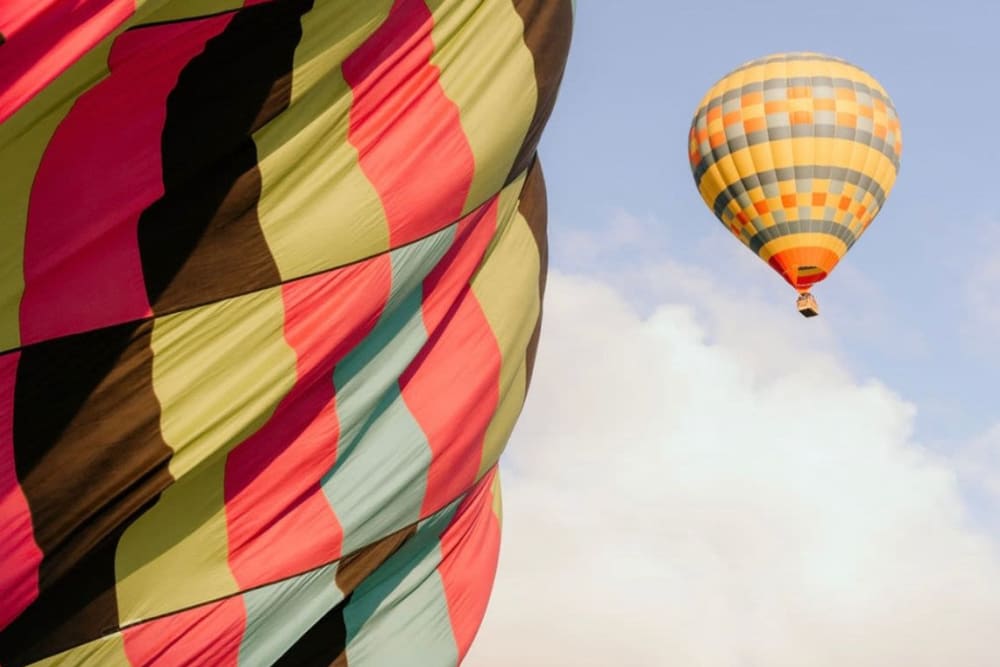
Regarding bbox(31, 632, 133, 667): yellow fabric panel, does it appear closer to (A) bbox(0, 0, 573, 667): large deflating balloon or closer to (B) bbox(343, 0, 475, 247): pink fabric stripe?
(A) bbox(0, 0, 573, 667): large deflating balloon

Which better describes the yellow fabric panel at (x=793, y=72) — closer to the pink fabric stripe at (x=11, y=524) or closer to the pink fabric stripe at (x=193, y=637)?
the pink fabric stripe at (x=193, y=637)

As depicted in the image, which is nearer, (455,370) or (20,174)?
(20,174)

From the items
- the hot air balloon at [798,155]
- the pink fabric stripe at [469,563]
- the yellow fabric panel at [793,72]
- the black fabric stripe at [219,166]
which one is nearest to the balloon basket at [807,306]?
the hot air balloon at [798,155]

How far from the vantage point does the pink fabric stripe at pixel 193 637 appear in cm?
446

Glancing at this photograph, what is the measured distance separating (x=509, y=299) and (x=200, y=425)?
1.38 m

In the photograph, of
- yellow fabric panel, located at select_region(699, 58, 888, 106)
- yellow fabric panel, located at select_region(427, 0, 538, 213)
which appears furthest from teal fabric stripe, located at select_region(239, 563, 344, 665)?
yellow fabric panel, located at select_region(699, 58, 888, 106)

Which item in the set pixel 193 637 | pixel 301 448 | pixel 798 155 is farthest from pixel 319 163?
pixel 798 155

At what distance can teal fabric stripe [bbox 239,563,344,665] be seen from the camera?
468 cm

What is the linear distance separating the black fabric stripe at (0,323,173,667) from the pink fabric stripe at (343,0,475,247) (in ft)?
2.50

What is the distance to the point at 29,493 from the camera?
4.24m

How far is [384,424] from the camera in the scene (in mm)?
4992

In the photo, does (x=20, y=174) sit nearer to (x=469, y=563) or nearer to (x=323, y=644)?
(x=323, y=644)

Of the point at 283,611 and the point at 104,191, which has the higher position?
the point at 104,191

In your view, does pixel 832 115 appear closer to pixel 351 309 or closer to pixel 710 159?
pixel 710 159
